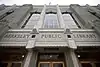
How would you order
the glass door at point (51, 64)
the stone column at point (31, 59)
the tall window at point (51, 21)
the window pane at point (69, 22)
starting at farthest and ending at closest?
the tall window at point (51, 21), the window pane at point (69, 22), the glass door at point (51, 64), the stone column at point (31, 59)

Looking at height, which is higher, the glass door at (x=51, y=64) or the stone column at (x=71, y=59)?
the stone column at (x=71, y=59)

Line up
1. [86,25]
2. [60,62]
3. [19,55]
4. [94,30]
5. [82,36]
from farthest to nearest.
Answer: [86,25]
[94,30]
[82,36]
[19,55]
[60,62]

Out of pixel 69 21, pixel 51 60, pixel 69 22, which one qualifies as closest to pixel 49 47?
pixel 51 60

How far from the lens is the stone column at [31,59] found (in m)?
6.11

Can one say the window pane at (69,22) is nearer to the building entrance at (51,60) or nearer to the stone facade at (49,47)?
the stone facade at (49,47)

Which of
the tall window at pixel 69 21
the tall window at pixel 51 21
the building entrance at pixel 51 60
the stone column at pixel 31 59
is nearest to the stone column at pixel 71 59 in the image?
the building entrance at pixel 51 60

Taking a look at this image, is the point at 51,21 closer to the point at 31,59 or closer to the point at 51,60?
the point at 51,60

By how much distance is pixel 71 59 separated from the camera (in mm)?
6430

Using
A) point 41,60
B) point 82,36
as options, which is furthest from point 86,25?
point 41,60

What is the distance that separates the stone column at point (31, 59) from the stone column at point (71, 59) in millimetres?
1783

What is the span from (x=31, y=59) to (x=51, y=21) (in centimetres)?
628

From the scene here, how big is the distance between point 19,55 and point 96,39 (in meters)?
5.05

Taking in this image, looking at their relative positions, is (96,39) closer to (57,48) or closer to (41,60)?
(57,48)

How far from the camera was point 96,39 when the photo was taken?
773 centimetres
